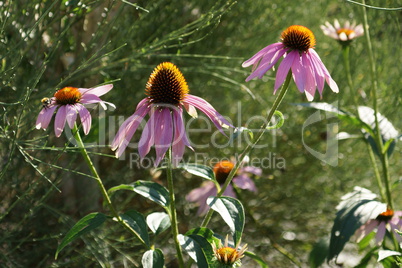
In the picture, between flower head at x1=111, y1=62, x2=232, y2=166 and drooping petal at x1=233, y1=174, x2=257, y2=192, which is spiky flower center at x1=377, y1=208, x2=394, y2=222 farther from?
flower head at x1=111, y1=62, x2=232, y2=166

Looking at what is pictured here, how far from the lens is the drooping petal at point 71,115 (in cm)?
75

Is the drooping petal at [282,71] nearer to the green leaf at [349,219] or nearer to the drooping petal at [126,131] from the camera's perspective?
the drooping petal at [126,131]

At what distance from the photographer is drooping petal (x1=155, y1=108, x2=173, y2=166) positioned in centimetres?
72

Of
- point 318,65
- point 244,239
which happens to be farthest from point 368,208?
point 244,239

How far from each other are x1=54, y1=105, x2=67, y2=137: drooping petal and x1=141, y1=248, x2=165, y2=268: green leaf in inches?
9.0

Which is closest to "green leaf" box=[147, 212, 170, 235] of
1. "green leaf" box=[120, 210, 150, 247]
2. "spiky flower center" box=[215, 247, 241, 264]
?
"green leaf" box=[120, 210, 150, 247]

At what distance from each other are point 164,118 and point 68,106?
16cm

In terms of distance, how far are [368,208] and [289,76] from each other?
347 mm

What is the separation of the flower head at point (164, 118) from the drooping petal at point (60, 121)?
87 millimetres

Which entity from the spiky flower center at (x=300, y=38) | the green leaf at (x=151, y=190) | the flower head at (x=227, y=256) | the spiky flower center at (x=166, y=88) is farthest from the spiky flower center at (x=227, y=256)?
the spiky flower center at (x=300, y=38)

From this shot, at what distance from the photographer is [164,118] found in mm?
750

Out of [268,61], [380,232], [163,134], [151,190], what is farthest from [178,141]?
[380,232]

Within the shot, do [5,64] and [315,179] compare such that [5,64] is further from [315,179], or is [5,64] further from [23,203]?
[315,179]

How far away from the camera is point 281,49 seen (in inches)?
34.2
